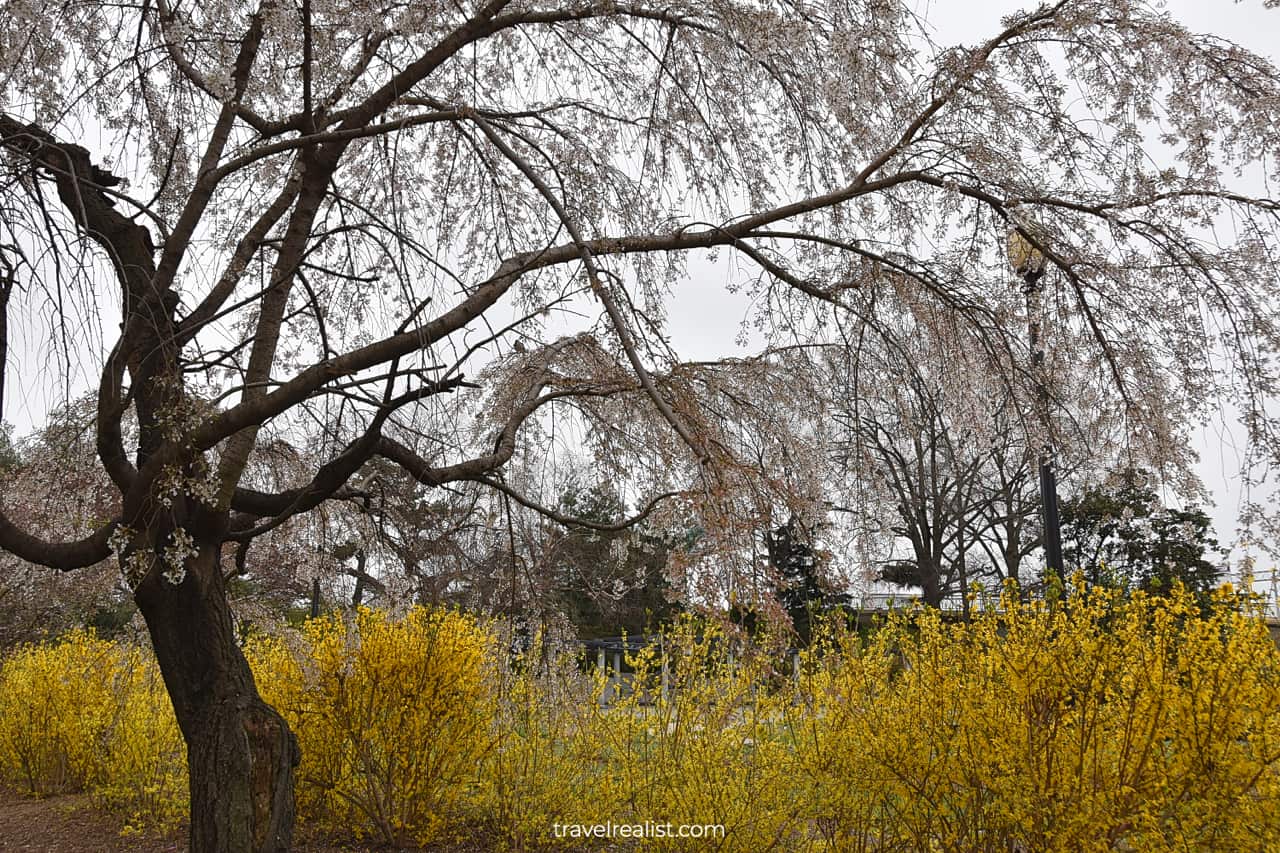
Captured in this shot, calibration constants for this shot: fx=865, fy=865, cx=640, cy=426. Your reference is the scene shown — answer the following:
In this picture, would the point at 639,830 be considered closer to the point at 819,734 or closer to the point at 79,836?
the point at 819,734

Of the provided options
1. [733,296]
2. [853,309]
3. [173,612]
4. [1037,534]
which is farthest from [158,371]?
[1037,534]

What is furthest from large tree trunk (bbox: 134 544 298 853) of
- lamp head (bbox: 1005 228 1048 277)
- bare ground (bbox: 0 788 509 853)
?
lamp head (bbox: 1005 228 1048 277)

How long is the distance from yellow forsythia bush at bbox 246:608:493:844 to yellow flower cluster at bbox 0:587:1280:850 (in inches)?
0.5

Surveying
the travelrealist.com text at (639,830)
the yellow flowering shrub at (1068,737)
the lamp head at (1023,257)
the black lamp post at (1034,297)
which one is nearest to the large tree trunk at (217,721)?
the travelrealist.com text at (639,830)

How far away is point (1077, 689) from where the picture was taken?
3.31m

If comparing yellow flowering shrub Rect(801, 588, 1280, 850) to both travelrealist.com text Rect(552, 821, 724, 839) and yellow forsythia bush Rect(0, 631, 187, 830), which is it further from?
yellow forsythia bush Rect(0, 631, 187, 830)

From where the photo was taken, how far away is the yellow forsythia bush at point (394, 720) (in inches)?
202

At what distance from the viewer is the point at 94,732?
7.12 m

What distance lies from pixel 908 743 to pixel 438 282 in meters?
2.73

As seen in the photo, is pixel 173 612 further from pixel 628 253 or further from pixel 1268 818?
pixel 1268 818

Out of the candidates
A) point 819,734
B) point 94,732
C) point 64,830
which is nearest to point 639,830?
point 819,734

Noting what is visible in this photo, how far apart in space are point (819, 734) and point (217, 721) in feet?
9.47

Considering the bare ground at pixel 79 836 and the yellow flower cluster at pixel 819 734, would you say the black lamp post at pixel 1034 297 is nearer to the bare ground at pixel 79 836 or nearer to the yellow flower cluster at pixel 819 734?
the yellow flower cluster at pixel 819 734

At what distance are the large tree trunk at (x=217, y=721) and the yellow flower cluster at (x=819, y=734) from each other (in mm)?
975
